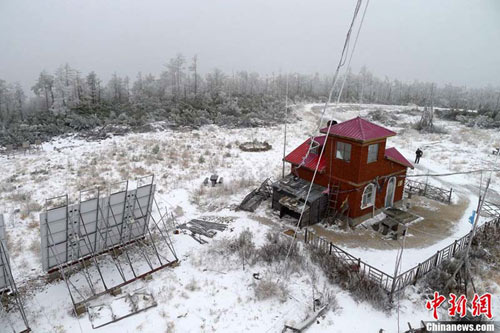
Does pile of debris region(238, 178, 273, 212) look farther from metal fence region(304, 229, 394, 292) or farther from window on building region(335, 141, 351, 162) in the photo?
window on building region(335, 141, 351, 162)

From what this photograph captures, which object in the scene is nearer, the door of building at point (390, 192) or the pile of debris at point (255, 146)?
the door of building at point (390, 192)

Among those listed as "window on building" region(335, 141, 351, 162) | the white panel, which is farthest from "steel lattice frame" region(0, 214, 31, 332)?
"window on building" region(335, 141, 351, 162)

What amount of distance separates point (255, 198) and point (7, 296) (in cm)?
Result: 1284

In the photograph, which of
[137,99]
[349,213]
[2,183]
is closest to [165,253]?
[349,213]

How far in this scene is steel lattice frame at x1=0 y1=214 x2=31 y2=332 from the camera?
9.89 meters

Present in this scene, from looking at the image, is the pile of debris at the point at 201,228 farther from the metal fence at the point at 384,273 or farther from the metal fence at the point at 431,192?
the metal fence at the point at 431,192

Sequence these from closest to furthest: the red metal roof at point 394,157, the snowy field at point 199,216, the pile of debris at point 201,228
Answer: the snowy field at point 199,216
the pile of debris at point 201,228
the red metal roof at point 394,157

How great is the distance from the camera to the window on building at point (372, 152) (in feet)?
53.1

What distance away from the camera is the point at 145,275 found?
12914 millimetres

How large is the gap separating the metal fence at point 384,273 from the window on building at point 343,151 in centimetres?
437

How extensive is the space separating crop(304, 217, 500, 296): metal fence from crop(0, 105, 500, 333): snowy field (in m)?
0.52

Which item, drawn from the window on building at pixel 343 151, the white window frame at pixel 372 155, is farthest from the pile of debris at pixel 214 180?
the white window frame at pixel 372 155

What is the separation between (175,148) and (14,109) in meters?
47.7

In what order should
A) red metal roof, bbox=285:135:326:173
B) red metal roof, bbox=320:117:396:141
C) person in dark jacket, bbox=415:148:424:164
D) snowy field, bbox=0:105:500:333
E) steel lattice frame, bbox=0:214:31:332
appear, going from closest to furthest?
1. steel lattice frame, bbox=0:214:31:332
2. snowy field, bbox=0:105:500:333
3. red metal roof, bbox=320:117:396:141
4. red metal roof, bbox=285:135:326:173
5. person in dark jacket, bbox=415:148:424:164
